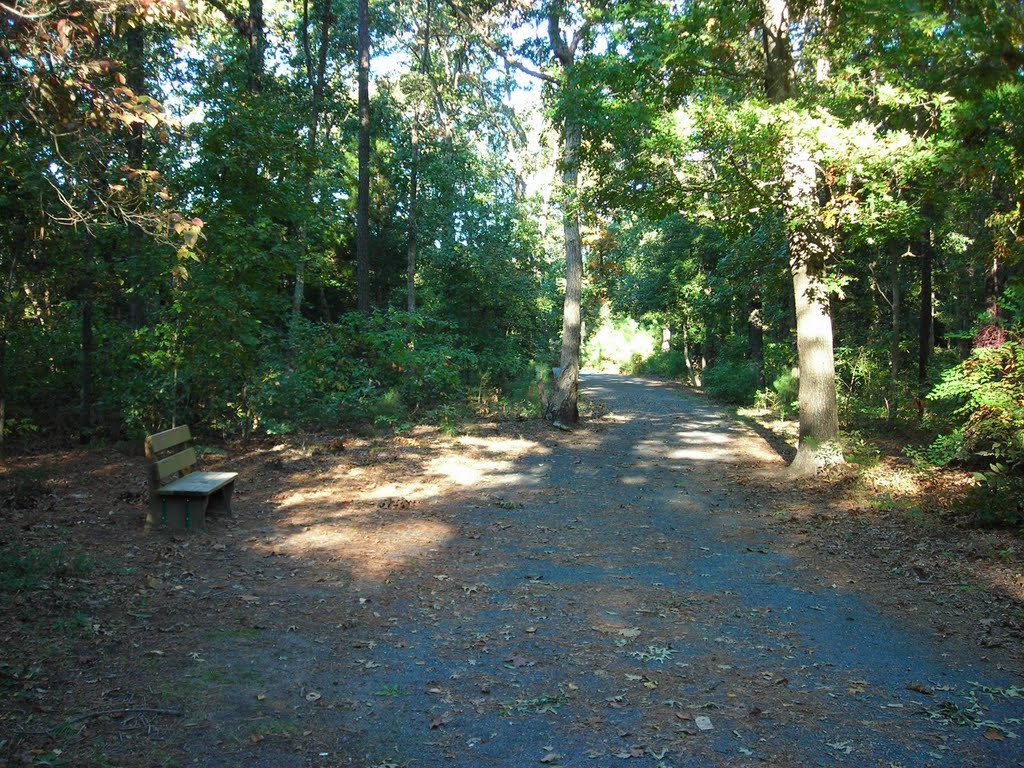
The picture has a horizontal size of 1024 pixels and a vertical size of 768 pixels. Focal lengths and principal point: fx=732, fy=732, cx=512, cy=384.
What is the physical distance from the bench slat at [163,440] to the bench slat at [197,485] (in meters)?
0.39

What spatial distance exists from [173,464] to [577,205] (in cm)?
871

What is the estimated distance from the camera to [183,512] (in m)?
7.70

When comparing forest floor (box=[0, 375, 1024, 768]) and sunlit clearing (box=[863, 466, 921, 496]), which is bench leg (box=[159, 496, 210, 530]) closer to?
forest floor (box=[0, 375, 1024, 768])

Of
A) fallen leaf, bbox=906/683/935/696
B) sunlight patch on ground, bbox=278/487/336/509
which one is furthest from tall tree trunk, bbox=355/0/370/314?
fallen leaf, bbox=906/683/935/696

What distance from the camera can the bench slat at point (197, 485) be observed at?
753 cm

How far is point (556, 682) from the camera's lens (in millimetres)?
4617

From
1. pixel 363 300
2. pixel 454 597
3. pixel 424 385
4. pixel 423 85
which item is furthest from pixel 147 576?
pixel 423 85

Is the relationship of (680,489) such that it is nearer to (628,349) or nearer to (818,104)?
(818,104)

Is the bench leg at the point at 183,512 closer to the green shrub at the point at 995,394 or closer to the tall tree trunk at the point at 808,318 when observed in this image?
the green shrub at the point at 995,394

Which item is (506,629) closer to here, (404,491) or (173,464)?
(173,464)

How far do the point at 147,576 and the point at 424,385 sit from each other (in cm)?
1204

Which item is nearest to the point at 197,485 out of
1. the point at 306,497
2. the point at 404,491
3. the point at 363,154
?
the point at 306,497

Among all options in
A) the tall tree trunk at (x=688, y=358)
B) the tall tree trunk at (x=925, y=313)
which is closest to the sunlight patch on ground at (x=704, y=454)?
the tall tree trunk at (x=925, y=313)

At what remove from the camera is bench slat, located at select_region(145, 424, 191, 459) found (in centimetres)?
771
